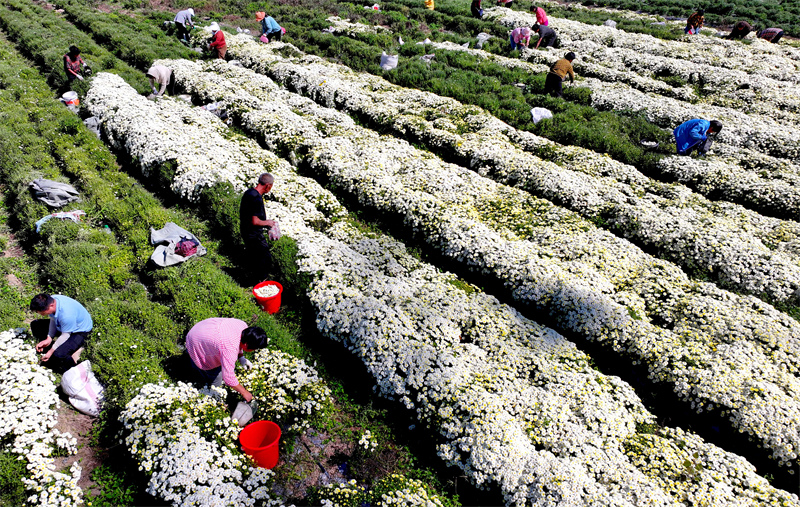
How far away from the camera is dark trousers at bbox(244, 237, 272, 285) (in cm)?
1085

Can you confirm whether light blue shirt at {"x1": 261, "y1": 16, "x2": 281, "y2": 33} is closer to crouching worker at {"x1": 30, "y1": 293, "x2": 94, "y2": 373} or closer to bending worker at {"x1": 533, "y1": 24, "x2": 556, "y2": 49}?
bending worker at {"x1": 533, "y1": 24, "x2": 556, "y2": 49}

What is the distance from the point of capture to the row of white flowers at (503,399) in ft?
23.4

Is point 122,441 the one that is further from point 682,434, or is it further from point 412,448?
point 682,434

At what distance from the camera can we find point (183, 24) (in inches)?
1129

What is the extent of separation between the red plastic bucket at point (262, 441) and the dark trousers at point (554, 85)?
1980 centimetres

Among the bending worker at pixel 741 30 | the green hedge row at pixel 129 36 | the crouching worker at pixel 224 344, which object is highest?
the bending worker at pixel 741 30

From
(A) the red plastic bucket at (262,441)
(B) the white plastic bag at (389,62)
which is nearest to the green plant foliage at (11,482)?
(A) the red plastic bucket at (262,441)

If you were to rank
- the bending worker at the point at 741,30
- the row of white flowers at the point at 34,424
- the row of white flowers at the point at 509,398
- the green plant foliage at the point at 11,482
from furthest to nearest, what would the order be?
the bending worker at the point at 741,30 < the row of white flowers at the point at 509,398 < the row of white flowers at the point at 34,424 < the green plant foliage at the point at 11,482

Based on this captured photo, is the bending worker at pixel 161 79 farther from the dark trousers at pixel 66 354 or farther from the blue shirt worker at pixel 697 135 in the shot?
the blue shirt worker at pixel 697 135

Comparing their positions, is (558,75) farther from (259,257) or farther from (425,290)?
(259,257)

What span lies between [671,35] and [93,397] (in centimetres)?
3655

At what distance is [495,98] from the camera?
832 inches

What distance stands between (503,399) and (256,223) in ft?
22.2

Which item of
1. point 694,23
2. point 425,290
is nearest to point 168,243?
point 425,290
